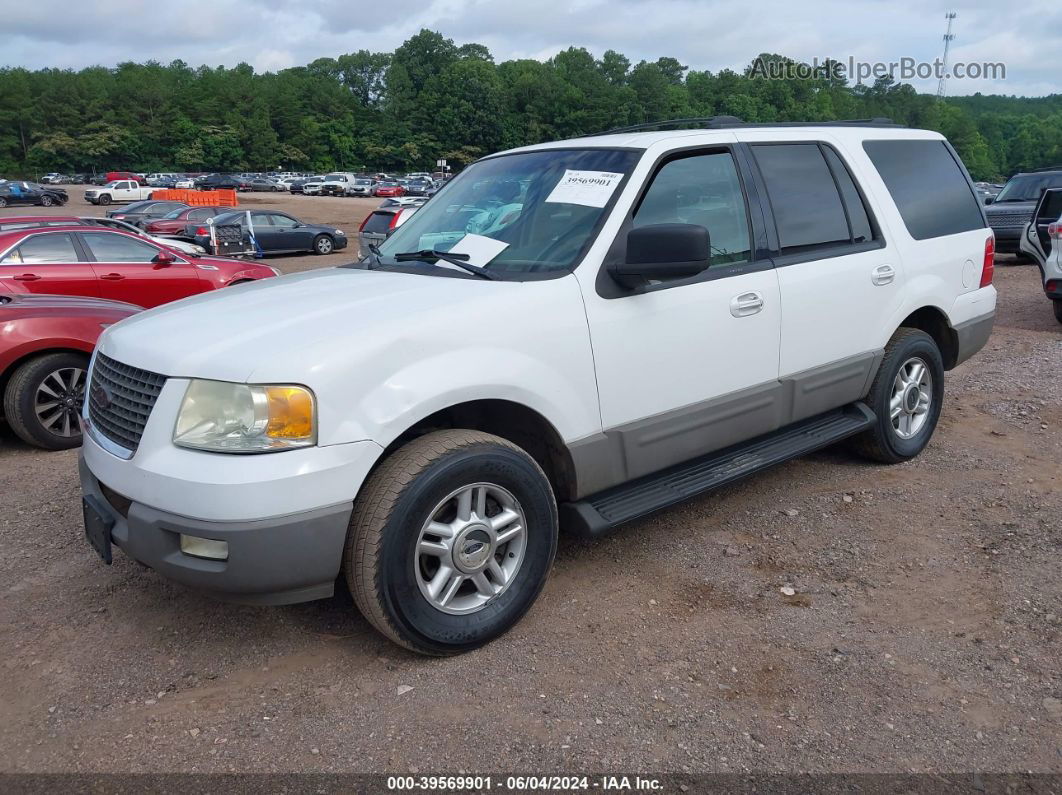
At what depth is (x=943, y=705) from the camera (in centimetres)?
293

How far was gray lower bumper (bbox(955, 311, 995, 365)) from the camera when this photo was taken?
5508mm

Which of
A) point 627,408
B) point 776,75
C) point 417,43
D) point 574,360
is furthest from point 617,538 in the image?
point 417,43

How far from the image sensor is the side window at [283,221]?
24.4 m

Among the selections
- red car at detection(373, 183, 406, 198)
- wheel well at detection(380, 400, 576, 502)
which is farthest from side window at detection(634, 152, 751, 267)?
red car at detection(373, 183, 406, 198)

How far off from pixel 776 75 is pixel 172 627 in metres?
117

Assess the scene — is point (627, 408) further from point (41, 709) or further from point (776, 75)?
point (776, 75)

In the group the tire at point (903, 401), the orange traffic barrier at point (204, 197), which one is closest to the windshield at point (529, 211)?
the tire at point (903, 401)

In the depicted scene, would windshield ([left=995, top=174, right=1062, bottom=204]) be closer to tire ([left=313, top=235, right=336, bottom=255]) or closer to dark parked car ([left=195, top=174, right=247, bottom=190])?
tire ([left=313, top=235, right=336, bottom=255])

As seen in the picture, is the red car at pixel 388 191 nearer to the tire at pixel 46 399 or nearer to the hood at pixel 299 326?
the tire at pixel 46 399

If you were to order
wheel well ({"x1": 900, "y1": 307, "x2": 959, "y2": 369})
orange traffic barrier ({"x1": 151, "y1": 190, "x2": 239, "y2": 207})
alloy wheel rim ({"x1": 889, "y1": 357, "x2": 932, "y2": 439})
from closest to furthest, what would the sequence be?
1. alloy wheel rim ({"x1": 889, "y1": 357, "x2": 932, "y2": 439})
2. wheel well ({"x1": 900, "y1": 307, "x2": 959, "y2": 369})
3. orange traffic barrier ({"x1": 151, "y1": 190, "x2": 239, "y2": 207})

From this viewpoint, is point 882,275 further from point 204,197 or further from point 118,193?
point 118,193

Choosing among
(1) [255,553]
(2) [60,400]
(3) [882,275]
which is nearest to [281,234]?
(2) [60,400]

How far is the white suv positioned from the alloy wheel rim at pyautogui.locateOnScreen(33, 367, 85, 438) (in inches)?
109

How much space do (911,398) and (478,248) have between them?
3002 millimetres
